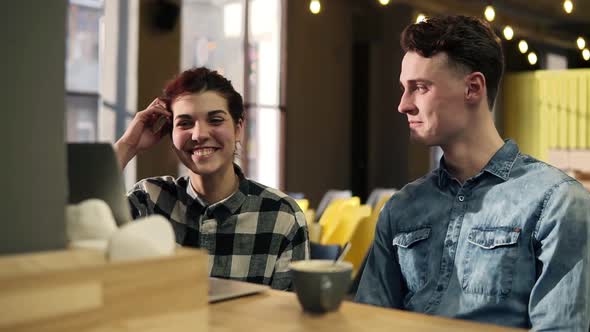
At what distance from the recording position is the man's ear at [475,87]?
1.97 meters

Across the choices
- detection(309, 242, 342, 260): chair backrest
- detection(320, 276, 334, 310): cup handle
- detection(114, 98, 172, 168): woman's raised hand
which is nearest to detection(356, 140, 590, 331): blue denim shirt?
detection(320, 276, 334, 310): cup handle

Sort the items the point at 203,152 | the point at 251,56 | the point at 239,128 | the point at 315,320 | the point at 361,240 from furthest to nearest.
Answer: the point at 251,56
the point at 361,240
the point at 239,128
the point at 203,152
the point at 315,320

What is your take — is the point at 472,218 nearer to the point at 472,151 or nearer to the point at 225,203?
the point at 472,151

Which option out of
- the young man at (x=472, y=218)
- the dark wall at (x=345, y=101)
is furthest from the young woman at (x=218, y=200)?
the dark wall at (x=345, y=101)

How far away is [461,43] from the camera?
6.51 feet

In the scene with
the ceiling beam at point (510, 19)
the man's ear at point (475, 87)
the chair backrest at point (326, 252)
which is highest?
the ceiling beam at point (510, 19)

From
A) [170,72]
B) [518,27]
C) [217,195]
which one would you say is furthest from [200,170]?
[518,27]

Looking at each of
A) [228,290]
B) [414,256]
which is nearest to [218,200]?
[414,256]

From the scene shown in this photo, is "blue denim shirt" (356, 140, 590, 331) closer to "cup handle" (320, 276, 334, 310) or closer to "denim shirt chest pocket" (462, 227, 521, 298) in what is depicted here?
"denim shirt chest pocket" (462, 227, 521, 298)

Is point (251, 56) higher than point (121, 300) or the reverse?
higher

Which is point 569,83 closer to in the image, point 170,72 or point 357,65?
point 357,65

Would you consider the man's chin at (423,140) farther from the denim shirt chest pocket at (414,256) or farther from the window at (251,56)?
the window at (251,56)

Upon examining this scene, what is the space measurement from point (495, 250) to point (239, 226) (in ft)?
2.65

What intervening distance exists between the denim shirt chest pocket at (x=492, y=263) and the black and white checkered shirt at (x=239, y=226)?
61cm
